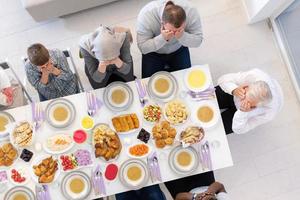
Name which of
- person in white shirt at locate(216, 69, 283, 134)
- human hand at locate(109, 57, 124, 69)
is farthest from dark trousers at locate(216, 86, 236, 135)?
human hand at locate(109, 57, 124, 69)

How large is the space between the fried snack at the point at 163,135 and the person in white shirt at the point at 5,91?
3.08 feet

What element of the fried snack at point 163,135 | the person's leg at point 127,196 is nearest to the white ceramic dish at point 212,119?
the fried snack at point 163,135

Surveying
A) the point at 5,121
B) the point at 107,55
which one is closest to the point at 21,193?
the point at 5,121

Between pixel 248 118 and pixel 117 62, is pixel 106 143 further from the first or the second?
pixel 248 118

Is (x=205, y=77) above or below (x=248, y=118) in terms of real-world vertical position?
above

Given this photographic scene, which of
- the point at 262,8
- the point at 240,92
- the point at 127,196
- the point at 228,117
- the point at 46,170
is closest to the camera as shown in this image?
the point at 46,170

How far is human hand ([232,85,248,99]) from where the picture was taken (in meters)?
2.42

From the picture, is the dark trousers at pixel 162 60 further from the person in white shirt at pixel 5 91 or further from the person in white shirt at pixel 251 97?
the person in white shirt at pixel 5 91

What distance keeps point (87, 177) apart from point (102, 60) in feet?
2.30

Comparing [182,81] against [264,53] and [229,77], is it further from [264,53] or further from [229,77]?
[264,53]

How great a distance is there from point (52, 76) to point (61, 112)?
0.26 metres

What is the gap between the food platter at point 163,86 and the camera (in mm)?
2370

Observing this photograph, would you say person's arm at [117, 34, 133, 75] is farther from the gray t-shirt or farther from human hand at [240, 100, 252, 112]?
the gray t-shirt

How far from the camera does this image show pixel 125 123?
7.61 ft
